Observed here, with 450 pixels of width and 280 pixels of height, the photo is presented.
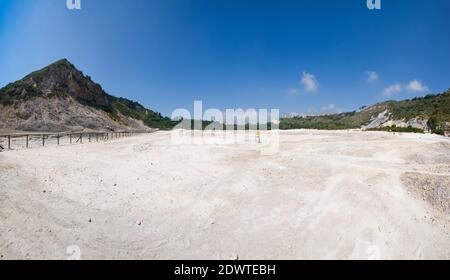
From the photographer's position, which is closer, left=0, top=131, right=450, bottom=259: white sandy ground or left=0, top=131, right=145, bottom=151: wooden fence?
left=0, top=131, right=450, bottom=259: white sandy ground

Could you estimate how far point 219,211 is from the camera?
11.8 meters

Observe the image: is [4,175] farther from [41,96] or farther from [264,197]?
[41,96]

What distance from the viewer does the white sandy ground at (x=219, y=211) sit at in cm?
898

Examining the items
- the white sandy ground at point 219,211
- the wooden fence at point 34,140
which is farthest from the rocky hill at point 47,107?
the white sandy ground at point 219,211

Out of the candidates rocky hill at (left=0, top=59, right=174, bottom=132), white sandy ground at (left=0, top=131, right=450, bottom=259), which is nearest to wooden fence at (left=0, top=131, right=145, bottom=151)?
white sandy ground at (left=0, top=131, right=450, bottom=259)

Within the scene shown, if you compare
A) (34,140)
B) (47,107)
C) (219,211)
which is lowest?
(219,211)

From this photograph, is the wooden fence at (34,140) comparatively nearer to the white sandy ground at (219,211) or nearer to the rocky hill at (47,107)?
the white sandy ground at (219,211)

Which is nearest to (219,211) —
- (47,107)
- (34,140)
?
(34,140)

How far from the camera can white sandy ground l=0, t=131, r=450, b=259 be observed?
898 centimetres

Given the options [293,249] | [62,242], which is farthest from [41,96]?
[293,249]

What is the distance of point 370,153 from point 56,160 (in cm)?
2477

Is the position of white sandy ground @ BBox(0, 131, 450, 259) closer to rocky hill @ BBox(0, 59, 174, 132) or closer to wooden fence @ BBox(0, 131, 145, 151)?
wooden fence @ BBox(0, 131, 145, 151)

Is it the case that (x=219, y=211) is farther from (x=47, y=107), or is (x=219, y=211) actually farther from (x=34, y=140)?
(x=47, y=107)
